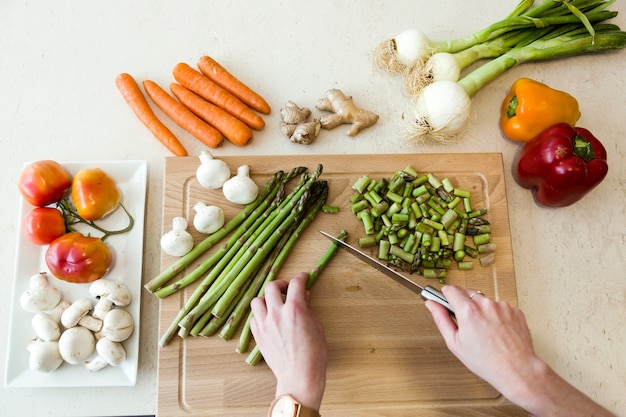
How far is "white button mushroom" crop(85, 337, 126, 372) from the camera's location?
5.92ft

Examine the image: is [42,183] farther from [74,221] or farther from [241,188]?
[241,188]

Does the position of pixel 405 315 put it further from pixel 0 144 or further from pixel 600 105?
pixel 0 144

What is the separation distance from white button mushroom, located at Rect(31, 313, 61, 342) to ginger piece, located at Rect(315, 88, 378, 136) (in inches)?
54.7

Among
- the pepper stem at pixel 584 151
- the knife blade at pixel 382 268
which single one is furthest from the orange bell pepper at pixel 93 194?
the pepper stem at pixel 584 151

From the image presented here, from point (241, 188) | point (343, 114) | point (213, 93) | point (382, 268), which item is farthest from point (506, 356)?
point (213, 93)

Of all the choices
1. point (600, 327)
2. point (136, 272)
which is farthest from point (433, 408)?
point (136, 272)

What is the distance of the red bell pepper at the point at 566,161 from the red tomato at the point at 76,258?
1808mm

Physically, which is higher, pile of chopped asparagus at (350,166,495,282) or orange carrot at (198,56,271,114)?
orange carrot at (198,56,271,114)

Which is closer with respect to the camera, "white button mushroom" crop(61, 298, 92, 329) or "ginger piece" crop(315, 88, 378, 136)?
"white button mushroom" crop(61, 298, 92, 329)

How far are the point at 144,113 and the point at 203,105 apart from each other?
0.88 ft

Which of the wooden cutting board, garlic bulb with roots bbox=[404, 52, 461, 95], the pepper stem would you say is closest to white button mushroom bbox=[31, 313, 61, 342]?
the wooden cutting board

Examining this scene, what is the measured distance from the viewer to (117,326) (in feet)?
5.97

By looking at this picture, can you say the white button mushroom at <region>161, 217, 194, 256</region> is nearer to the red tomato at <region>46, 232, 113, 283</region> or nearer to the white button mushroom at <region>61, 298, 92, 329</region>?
the red tomato at <region>46, 232, 113, 283</region>

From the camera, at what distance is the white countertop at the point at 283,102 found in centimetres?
197
